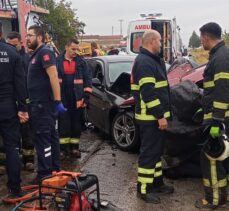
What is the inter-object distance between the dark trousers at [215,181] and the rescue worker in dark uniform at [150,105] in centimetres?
56

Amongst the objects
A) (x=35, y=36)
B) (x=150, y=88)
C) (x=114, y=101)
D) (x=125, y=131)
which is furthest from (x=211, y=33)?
(x=114, y=101)

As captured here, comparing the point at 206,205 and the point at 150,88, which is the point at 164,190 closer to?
the point at 206,205

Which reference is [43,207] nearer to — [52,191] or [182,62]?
[52,191]

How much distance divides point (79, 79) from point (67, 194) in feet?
10.5

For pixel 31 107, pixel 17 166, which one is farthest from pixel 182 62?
pixel 17 166

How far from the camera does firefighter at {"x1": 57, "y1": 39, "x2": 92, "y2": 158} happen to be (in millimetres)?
6875

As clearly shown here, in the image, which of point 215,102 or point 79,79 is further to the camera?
point 79,79

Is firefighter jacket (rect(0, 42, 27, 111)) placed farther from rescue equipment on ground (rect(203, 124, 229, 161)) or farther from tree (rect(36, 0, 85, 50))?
tree (rect(36, 0, 85, 50))

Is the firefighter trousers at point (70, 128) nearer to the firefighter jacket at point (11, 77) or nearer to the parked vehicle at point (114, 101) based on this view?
the parked vehicle at point (114, 101)

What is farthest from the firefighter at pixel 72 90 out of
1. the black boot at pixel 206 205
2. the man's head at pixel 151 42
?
the black boot at pixel 206 205

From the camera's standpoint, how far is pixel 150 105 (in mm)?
4820

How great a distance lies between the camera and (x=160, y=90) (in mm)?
4934

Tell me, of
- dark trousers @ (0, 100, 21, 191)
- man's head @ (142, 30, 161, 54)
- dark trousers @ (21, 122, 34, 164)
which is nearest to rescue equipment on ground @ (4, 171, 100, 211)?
dark trousers @ (0, 100, 21, 191)

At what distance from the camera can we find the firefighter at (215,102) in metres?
4.50
